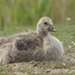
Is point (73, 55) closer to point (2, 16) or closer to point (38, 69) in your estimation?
point (38, 69)

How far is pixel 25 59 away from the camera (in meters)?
7.36

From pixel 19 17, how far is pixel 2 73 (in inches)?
257

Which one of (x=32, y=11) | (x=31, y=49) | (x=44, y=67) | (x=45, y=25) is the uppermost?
(x=32, y=11)

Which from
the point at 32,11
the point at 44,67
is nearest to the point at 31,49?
the point at 44,67

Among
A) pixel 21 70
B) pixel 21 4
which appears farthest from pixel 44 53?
pixel 21 4

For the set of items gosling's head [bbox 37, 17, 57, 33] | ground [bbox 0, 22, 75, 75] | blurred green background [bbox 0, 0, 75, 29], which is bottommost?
ground [bbox 0, 22, 75, 75]

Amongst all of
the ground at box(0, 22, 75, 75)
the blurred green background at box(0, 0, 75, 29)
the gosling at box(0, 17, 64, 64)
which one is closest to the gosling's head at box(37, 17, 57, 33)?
the gosling at box(0, 17, 64, 64)

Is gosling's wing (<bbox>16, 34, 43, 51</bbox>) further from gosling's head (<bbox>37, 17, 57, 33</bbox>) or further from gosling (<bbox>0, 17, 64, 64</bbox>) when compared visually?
gosling's head (<bbox>37, 17, 57, 33</bbox>)

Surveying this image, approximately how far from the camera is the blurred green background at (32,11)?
1241 centimetres

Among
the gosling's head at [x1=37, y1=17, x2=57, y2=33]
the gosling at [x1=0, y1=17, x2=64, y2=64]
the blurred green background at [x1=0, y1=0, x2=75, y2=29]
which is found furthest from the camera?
the blurred green background at [x1=0, y1=0, x2=75, y2=29]

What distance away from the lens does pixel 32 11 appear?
1288 cm

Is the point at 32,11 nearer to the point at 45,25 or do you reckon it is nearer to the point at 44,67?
the point at 45,25

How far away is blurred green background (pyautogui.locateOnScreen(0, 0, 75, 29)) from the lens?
12414mm

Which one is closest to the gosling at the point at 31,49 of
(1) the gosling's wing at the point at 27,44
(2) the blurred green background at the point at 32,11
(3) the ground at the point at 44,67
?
(1) the gosling's wing at the point at 27,44
